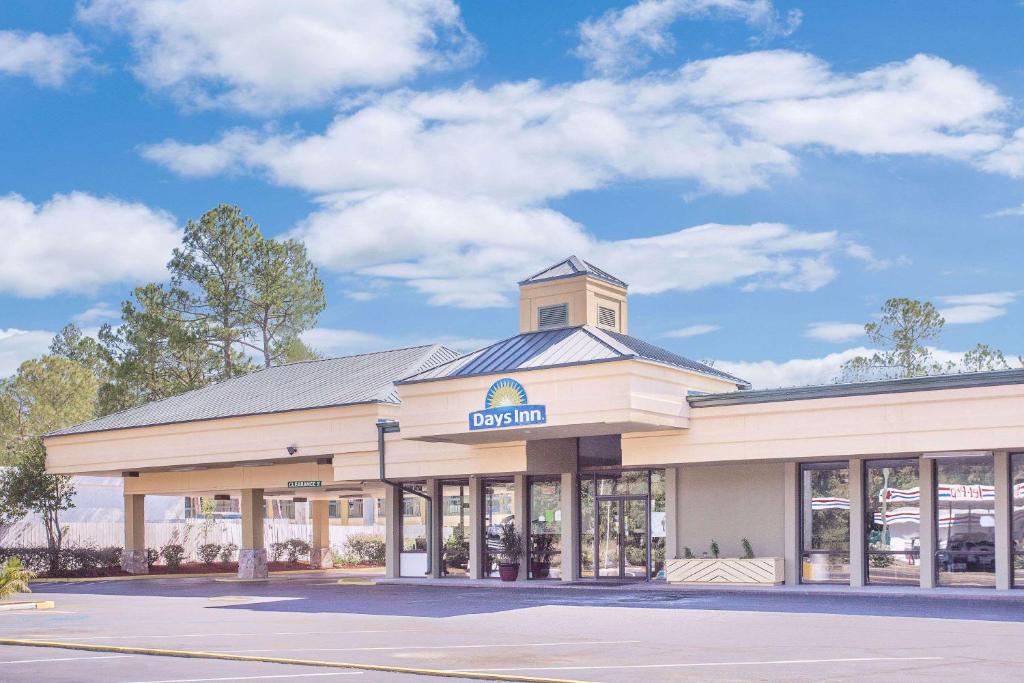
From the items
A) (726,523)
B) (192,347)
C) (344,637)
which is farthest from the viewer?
(192,347)

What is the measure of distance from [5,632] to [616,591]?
1398cm

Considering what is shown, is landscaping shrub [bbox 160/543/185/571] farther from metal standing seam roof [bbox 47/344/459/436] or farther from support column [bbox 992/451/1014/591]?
support column [bbox 992/451/1014/591]

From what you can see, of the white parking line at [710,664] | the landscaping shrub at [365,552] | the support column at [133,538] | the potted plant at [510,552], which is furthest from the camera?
the landscaping shrub at [365,552]

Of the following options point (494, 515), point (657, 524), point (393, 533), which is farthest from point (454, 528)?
point (657, 524)

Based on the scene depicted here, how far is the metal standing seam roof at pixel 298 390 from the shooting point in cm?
3853

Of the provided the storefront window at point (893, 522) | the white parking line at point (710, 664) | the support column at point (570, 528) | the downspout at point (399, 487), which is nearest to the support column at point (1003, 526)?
the storefront window at point (893, 522)

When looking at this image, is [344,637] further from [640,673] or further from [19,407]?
[19,407]

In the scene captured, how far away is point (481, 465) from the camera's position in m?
34.4

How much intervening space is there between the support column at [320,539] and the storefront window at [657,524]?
902 inches

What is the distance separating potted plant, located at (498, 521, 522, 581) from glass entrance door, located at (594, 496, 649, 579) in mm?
2394

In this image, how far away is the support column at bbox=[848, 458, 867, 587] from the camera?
2917 cm

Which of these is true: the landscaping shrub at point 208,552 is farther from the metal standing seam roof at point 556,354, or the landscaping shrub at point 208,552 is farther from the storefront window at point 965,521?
the storefront window at point 965,521

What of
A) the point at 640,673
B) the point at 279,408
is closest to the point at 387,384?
the point at 279,408

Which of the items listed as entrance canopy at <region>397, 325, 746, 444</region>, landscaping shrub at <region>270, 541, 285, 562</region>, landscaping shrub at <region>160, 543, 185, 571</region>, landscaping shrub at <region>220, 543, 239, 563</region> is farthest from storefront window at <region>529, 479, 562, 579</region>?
landscaping shrub at <region>270, 541, 285, 562</region>
